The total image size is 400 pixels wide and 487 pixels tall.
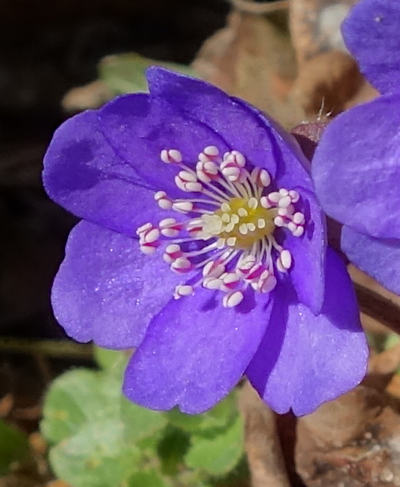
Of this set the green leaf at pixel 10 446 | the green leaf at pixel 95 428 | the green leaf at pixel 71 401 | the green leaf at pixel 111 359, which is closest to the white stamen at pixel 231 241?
the green leaf at pixel 95 428

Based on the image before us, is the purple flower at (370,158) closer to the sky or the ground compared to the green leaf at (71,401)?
closer to the sky

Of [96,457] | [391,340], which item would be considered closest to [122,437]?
[96,457]

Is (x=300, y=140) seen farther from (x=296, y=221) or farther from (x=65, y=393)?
(x=65, y=393)

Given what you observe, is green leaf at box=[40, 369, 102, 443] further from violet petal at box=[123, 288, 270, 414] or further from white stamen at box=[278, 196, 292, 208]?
white stamen at box=[278, 196, 292, 208]

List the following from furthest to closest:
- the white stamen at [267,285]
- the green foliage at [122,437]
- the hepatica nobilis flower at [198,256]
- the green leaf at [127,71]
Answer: the green leaf at [127,71] → the green foliage at [122,437] → the white stamen at [267,285] → the hepatica nobilis flower at [198,256]

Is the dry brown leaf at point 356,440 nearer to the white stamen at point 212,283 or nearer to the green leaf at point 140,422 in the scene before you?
the green leaf at point 140,422

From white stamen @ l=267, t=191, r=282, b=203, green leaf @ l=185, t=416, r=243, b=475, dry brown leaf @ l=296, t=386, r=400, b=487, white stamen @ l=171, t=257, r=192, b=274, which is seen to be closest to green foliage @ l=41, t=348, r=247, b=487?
green leaf @ l=185, t=416, r=243, b=475

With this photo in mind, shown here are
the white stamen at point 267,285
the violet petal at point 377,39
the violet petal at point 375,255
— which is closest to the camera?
the violet petal at point 377,39

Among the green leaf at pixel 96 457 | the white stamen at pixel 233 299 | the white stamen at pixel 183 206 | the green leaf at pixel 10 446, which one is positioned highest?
the white stamen at pixel 183 206
